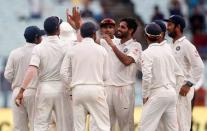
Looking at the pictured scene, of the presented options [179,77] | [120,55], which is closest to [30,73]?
[120,55]

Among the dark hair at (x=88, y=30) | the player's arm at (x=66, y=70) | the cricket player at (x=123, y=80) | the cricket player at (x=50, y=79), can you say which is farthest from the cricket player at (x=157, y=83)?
the cricket player at (x=50, y=79)

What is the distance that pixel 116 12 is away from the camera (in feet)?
86.2

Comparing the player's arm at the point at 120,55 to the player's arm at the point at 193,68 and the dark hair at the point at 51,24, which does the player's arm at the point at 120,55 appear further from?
the player's arm at the point at 193,68

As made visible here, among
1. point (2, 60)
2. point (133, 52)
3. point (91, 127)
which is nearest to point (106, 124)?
point (91, 127)

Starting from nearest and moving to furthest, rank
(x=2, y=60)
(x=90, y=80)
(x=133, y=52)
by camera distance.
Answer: (x=90, y=80) → (x=133, y=52) → (x=2, y=60)

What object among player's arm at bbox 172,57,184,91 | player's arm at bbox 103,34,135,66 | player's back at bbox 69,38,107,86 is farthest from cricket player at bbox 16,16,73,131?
player's arm at bbox 172,57,184,91

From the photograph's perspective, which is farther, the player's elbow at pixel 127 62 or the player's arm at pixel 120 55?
the player's elbow at pixel 127 62

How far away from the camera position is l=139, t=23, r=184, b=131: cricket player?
15.2 m

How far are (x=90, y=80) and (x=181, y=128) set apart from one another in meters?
2.09

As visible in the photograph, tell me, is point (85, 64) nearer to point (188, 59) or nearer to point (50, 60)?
point (50, 60)

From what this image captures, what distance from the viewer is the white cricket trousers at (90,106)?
584 inches

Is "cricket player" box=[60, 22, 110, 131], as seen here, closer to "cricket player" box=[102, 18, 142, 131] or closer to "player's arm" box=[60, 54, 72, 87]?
"player's arm" box=[60, 54, 72, 87]

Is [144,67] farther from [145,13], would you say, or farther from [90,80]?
[145,13]

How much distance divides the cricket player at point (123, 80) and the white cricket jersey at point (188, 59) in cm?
69
